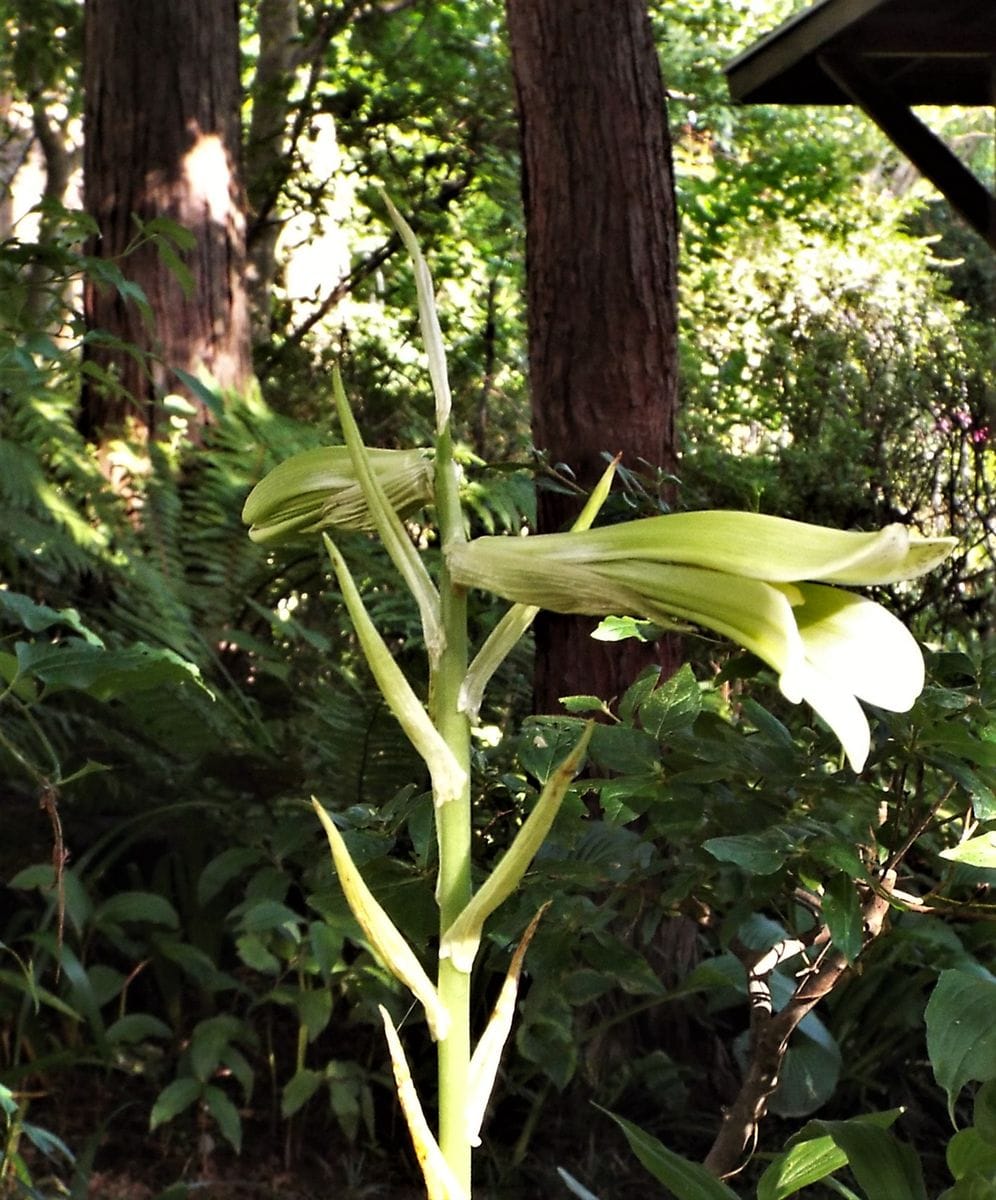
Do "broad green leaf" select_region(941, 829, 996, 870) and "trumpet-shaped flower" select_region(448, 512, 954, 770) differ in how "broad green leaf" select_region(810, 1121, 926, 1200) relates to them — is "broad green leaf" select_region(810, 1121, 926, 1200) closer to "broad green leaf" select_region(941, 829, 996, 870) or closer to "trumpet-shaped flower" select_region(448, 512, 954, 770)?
"broad green leaf" select_region(941, 829, 996, 870)

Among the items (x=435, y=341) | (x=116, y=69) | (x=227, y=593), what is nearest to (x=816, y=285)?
(x=116, y=69)

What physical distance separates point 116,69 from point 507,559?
10.2 ft

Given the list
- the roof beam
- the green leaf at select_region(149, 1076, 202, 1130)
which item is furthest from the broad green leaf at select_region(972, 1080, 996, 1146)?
the roof beam

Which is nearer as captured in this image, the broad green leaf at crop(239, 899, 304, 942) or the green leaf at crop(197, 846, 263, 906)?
the broad green leaf at crop(239, 899, 304, 942)

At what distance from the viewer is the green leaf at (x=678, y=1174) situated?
0.98m

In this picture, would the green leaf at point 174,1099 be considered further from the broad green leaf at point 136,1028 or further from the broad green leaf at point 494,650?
the broad green leaf at point 494,650

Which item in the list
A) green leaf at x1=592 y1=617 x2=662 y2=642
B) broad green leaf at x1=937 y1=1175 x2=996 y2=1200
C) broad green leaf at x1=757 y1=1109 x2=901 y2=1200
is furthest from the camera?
green leaf at x1=592 y1=617 x2=662 y2=642

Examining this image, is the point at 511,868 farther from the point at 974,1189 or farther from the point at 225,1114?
the point at 225,1114

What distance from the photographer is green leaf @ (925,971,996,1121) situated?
0.88m

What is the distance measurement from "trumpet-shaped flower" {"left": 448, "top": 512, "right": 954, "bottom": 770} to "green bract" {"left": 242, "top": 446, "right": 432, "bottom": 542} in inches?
3.2

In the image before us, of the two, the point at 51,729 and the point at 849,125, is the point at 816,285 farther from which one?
the point at 51,729

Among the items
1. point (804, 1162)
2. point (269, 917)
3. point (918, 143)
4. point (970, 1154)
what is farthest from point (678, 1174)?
point (918, 143)

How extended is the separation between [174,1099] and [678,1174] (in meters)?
1.28

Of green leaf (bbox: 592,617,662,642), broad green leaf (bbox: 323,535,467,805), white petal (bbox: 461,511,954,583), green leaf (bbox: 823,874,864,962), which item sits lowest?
green leaf (bbox: 823,874,864,962)
